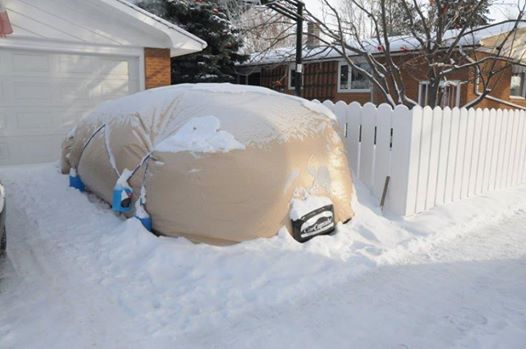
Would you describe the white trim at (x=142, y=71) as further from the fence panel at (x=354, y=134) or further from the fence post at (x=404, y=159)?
the fence post at (x=404, y=159)

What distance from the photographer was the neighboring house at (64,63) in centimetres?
784

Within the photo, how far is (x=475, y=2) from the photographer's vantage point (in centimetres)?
791

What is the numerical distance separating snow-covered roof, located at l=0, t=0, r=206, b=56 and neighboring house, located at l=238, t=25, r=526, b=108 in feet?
13.2

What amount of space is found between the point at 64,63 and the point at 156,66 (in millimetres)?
1828

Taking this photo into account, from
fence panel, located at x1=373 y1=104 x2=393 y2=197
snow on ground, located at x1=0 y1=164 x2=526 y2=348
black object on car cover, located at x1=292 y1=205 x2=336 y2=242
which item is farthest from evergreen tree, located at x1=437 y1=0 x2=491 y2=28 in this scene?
black object on car cover, located at x1=292 y1=205 x2=336 y2=242

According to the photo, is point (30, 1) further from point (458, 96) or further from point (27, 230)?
point (458, 96)

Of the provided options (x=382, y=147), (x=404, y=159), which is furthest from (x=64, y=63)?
(x=404, y=159)

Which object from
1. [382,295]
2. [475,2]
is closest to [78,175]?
[382,295]

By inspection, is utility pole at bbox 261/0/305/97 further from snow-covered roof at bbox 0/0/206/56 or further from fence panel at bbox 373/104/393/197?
fence panel at bbox 373/104/393/197

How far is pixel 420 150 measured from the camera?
5.09 metres

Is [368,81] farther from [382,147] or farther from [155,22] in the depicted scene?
[382,147]

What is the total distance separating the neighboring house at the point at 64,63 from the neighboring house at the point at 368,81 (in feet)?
14.3

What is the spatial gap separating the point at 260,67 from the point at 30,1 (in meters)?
11.9

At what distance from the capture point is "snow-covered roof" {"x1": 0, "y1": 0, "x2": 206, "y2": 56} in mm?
7742
